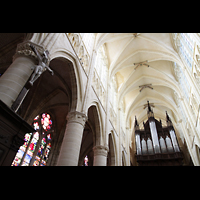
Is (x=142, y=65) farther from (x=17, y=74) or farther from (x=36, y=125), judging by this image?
(x=17, y=74)

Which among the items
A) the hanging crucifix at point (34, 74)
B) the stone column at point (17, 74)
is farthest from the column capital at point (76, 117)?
the stone column at point (17, 74)

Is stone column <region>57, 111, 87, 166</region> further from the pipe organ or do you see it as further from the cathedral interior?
the pipe organ

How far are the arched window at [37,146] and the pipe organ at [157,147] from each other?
1080cm

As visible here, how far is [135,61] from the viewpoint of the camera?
1669cm

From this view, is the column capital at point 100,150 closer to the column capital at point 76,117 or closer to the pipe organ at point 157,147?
the column capital at point 76,117

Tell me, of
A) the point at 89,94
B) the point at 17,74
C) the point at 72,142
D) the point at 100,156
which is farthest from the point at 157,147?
the point at 17,74

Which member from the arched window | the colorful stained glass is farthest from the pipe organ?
the colorful stained glass

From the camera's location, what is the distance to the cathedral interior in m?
4.09

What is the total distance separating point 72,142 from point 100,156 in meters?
3.64

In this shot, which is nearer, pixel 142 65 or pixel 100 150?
pixel 100 150

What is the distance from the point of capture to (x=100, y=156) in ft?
29.3

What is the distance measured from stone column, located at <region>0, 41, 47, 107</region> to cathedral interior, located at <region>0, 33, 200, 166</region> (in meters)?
0.02
